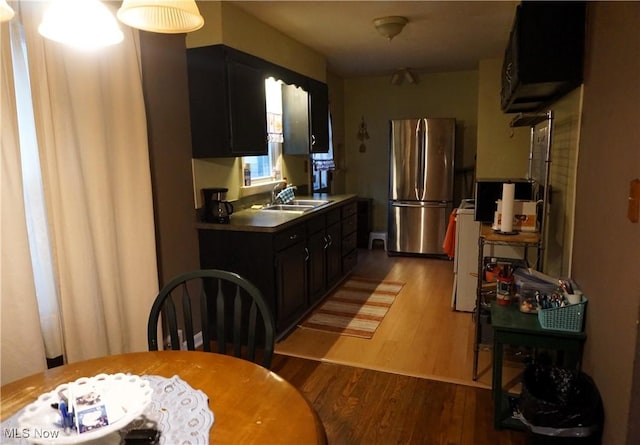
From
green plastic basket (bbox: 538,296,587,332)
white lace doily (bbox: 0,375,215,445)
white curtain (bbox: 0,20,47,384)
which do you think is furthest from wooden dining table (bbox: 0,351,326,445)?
green plastic basket (bbox: 538,296,587,332)

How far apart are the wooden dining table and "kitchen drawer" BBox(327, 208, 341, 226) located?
2506 millimetres

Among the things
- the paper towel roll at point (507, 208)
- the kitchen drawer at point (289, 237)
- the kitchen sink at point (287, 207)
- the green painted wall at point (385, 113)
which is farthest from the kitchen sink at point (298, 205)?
the green painted wall at point (385, 113)

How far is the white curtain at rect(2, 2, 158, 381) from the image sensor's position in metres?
1.98

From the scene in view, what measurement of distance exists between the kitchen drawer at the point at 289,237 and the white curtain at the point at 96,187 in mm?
794

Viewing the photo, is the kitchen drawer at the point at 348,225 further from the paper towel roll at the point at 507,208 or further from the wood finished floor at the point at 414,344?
the paper towel roll at the point at 507,208

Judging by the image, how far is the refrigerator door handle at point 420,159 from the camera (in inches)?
209

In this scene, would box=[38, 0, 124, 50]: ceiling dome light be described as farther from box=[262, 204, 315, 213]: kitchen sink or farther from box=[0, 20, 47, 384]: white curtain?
box=[262, 204, 315, 213]: kitchen sink

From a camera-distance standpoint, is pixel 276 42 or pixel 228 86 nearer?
pixel 228 86

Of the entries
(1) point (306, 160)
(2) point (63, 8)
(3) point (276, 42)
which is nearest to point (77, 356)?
(2) point (63, 8)

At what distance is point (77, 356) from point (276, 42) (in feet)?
9.17

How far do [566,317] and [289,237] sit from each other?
177cm

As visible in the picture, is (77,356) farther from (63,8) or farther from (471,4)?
(471,4)

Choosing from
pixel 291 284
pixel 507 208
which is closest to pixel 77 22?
pixel 507 208

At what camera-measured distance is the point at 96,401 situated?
1005 millimetres
